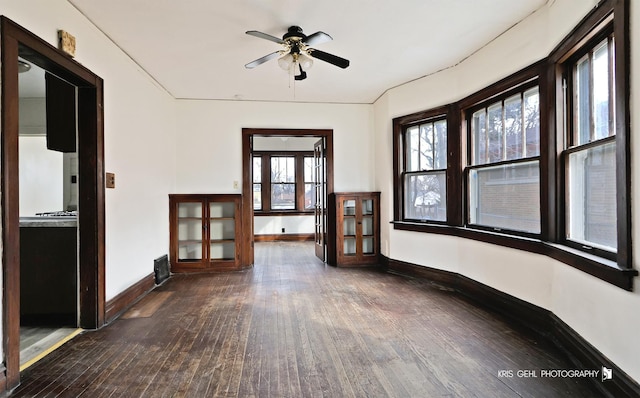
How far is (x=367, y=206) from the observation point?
588cm

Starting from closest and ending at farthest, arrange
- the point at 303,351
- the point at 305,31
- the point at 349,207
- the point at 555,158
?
the point at 303,351 → the point at 555,158 → the point at 305,31 → the point at 349,207

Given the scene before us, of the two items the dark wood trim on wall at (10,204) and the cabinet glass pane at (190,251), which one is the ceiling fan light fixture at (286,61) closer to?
the dark wood trim on wall at (10,204)

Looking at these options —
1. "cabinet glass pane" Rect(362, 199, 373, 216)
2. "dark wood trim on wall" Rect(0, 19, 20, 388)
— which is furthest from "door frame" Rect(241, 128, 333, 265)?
"dark wood trim on wall" Rect(0, 19, 20, 388)

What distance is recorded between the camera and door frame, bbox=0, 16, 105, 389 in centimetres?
213

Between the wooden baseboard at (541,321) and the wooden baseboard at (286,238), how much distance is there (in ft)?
15.4

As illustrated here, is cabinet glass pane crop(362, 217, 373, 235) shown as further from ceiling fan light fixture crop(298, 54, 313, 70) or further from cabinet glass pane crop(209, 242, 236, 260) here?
ceiling fan light fixture crop(298, 54, 313, 70)

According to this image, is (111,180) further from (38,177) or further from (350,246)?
(38,177)

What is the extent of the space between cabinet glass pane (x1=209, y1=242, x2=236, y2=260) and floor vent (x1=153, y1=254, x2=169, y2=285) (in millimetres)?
687

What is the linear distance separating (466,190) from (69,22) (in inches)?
165

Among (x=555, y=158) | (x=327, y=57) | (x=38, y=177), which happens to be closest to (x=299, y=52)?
(x=327, y=57)

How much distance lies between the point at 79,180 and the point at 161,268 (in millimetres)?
2096

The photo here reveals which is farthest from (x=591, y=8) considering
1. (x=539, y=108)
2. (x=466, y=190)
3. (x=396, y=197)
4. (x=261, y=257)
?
(x=261, y=257)

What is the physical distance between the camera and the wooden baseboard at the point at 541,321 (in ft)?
6.57

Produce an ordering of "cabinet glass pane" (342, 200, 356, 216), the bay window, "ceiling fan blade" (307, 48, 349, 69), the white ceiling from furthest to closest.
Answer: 1. "cabinet glass pane" (342, 200, 356, 216)
2. "ceiling fan blade" (307, 48, 349, 69)
3. the bay window
4. the white ceiling
